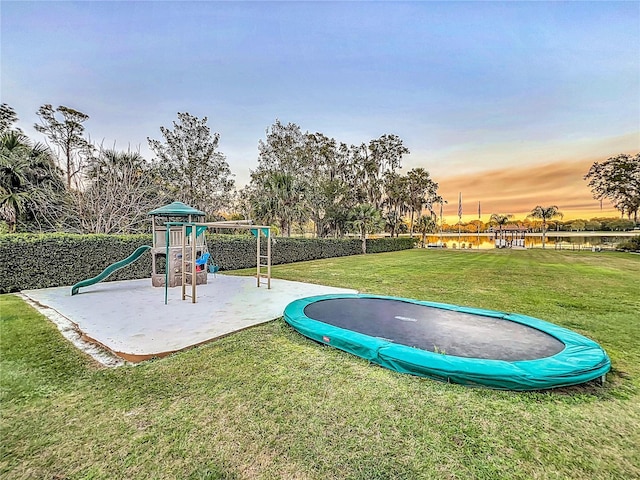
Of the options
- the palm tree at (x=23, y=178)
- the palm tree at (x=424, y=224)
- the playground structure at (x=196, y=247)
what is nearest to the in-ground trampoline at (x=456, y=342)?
the playground structure at (x=196, y=247)

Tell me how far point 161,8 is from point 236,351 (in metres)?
8.39

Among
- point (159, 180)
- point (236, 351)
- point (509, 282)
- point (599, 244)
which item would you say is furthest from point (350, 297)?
point (599, 244)

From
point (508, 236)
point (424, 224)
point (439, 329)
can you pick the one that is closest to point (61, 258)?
point (439, 329)

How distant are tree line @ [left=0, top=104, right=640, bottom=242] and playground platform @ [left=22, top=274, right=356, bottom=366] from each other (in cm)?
493

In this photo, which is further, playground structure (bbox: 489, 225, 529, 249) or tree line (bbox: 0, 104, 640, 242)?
playground structure (bbox: 489, 225, 529, 249)

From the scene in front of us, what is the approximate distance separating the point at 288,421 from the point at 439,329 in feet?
8.05

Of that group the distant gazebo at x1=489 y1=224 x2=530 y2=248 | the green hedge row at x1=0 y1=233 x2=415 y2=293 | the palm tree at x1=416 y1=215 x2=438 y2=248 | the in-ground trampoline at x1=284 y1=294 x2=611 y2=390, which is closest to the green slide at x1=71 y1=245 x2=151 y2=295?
the green hedge row at x1=0 y1=233 x2=415 y2=293

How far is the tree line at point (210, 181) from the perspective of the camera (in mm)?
10109

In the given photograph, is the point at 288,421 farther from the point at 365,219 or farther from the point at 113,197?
the point at 365,219

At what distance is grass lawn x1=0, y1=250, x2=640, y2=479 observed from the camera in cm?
165

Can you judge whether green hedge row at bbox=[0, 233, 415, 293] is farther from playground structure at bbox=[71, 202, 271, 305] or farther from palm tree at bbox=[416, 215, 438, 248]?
palm tree at bbox=[416, 215, 438, 248]

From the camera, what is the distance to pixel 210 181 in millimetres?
15469

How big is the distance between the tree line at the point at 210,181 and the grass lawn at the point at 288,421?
8.91 m

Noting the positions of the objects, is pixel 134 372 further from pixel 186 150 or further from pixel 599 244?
pixel 599 244
